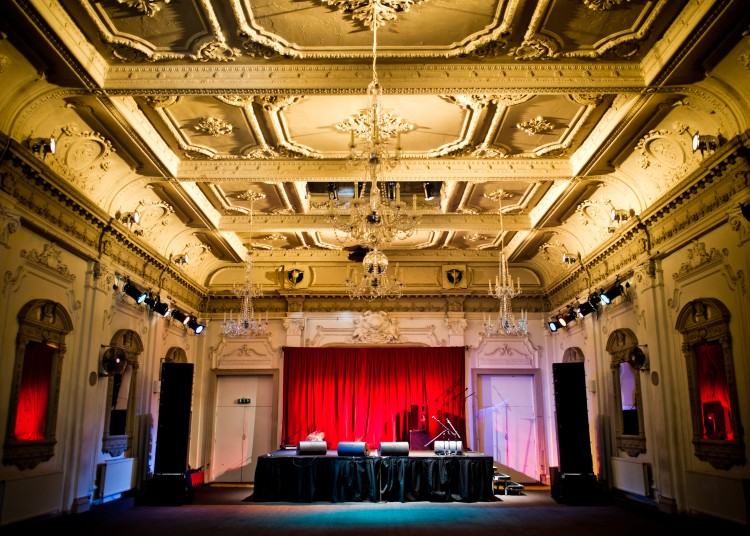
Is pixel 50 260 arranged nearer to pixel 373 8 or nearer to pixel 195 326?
pixel 373 8

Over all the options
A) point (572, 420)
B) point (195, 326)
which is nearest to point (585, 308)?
point (572, 420)

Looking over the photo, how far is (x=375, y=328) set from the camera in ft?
42.7

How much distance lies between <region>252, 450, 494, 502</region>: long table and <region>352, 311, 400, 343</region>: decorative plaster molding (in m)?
4.25

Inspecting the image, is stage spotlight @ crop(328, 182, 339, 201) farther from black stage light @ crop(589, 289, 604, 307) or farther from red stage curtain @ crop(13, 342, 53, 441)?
red stage curtain @ crop(13, 342, 53, 441)

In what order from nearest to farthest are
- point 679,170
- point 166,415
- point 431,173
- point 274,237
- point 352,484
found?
point 679,170, point 431,173, point 352,484, point 166,415, point 274,237

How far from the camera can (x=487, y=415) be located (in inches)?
496

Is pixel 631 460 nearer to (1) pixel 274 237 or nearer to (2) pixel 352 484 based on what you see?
(2) pixel 352 484

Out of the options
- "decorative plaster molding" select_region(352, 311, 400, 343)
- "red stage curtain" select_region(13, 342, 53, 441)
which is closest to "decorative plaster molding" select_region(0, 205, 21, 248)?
"red stage curtain" select_region(13, 342, 53, 441)

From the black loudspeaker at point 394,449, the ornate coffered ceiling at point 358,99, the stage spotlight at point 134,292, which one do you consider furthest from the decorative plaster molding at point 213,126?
the black loudspeaker at point 394,449

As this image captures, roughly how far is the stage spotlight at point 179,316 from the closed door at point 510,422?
6208mm

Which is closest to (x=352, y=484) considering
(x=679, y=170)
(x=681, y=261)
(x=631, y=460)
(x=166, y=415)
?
(x=166, y=415)

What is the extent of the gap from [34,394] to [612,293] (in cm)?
791

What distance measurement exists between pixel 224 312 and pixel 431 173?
22.4ft

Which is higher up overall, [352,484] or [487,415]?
[487,415]
